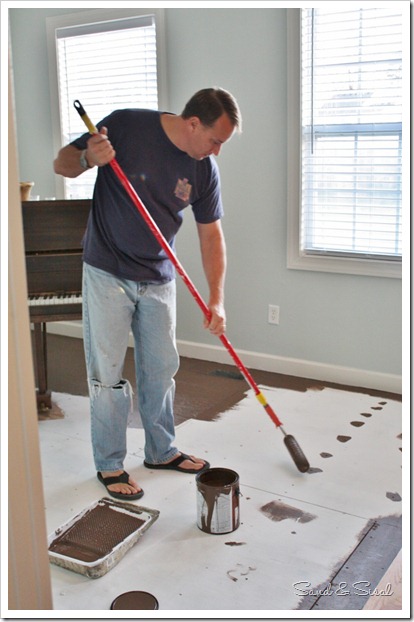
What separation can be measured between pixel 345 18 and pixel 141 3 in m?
1.37

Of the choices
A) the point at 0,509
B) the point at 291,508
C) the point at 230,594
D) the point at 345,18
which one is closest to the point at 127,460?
the point at 291,508

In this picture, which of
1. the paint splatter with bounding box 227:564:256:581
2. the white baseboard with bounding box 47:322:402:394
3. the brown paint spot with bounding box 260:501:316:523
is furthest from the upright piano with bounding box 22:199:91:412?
the paint splatter with bounding box 227:564:256:581

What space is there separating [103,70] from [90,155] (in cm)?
253

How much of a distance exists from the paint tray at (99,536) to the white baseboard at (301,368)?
5.71ft

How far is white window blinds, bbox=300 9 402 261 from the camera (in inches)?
132

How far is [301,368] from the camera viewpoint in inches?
152

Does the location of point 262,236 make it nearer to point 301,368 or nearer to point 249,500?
point 301,368

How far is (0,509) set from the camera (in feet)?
2.60

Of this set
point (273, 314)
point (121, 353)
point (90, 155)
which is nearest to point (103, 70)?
point (273, 314)

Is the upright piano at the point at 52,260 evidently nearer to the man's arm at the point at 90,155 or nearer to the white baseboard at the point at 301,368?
the man's arm at the point at 90,155

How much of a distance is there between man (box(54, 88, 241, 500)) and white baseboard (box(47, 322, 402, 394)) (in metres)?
1.38

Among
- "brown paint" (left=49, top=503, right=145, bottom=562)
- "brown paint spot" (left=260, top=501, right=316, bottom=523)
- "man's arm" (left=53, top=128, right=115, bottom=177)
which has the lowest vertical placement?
"brown paint spot" (left=260, top=501, right=316, bottom=523)

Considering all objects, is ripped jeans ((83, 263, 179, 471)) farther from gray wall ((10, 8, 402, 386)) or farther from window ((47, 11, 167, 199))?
window ((47, 11, 167, 199))

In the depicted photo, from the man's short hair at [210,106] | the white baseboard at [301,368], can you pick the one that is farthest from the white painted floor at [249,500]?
the man's short hair at [210,106]
